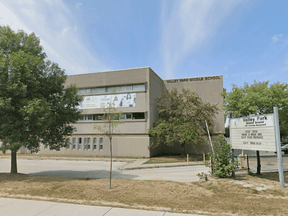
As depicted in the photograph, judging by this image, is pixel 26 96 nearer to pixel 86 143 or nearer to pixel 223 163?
pixel 223 163

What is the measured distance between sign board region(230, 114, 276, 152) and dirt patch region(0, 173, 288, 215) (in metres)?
1.89

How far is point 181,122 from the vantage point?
23.4 metres

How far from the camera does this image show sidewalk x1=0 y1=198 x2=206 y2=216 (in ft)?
19.8

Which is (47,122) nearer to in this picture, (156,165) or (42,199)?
(42,199)

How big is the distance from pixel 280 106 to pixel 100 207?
1185cm

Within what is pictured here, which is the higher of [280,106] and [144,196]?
[280,106]

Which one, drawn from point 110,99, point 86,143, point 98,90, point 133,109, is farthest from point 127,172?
point 98,90

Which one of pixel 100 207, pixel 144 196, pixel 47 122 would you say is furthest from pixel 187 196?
pixel 47 122

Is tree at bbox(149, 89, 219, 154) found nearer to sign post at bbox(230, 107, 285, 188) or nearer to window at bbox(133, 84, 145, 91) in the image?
window at bbox(133, 84, 145, 91)

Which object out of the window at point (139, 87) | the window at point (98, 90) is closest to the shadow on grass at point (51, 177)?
the window at point (139, 87)

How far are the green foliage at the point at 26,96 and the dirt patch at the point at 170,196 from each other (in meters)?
2.71

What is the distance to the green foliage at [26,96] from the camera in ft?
35.3

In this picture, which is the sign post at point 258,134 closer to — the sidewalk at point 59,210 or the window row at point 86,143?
the sidewalk at point 59,210

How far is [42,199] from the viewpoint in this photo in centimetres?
752
